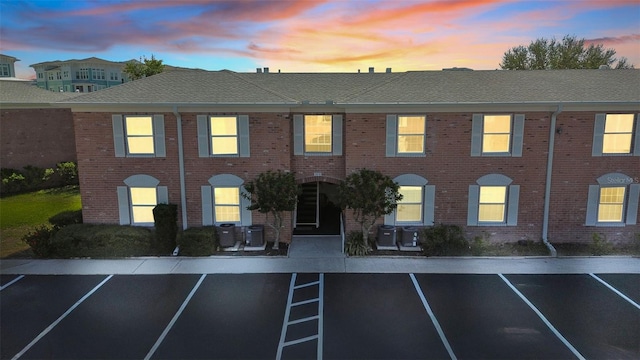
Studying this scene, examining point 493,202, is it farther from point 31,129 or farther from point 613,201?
point 31,129

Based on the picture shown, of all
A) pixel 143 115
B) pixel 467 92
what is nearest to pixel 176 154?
pixel 143 115

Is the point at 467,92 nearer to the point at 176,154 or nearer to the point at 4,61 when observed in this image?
the point at 176,154

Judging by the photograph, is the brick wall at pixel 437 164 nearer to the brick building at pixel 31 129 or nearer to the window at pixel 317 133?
the window at pixel 317 133

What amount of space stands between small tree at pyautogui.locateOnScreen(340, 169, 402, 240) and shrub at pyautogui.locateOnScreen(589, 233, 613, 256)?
6.75m

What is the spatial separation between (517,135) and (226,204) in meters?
10.4

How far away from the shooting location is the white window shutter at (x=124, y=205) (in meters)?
14.4

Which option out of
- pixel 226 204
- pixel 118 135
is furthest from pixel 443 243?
pixel 118 135

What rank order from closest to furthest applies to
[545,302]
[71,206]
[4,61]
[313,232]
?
[545,302]
[313,232]
[71,206]
[4,61]

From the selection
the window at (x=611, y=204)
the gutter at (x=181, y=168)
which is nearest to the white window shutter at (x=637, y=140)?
the window at (x=611, y=204)

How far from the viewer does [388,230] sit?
1402cm

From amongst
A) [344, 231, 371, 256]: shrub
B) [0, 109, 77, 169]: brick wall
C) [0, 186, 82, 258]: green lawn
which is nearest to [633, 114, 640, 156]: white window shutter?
[344, 231, 371, 256]: shrub

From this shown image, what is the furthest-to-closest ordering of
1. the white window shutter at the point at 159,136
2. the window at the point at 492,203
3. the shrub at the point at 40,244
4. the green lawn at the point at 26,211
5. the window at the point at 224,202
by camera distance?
the green lawn at the point at 26,211 < the window at the point at 224,202 < the window at the point at 492,203 < the white window shutter at the point at 159,136 < the shrub at the point at 40,244

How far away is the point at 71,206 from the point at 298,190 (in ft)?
42.6

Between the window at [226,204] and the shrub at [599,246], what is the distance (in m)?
12.2
